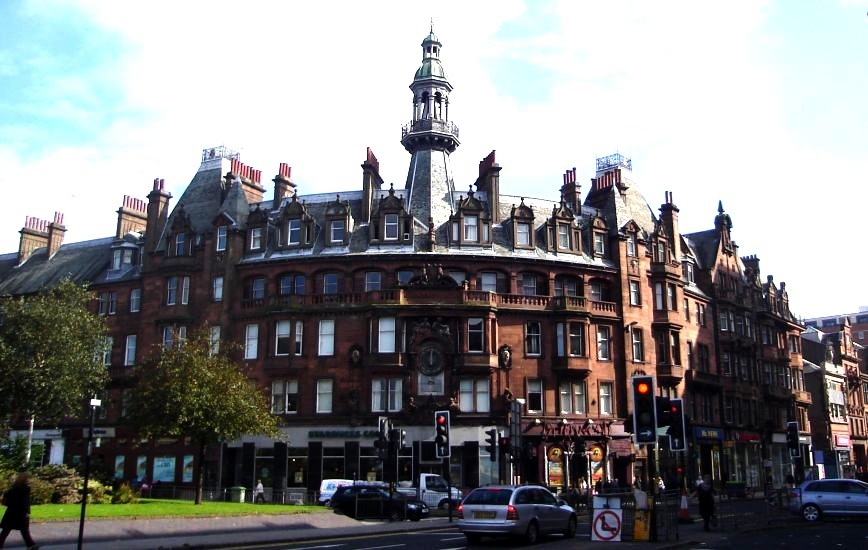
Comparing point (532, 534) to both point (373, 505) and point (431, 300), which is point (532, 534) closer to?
point (373, 505)

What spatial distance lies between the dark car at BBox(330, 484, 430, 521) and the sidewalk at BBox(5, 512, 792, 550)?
1680 millimetres

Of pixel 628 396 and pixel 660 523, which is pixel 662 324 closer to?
pixel 628 396

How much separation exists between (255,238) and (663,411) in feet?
129

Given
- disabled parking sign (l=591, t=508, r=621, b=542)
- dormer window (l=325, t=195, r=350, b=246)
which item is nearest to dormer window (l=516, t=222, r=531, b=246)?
dormer window (l=325, t=195, r=350, b=246)

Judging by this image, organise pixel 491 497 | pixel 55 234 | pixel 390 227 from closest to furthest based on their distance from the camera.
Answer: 1. pixel 491 497
2. pixel 390 227
3. pixel 55 234

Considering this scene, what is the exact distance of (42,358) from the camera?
44.7 meters

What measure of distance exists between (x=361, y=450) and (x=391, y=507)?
16700 mm

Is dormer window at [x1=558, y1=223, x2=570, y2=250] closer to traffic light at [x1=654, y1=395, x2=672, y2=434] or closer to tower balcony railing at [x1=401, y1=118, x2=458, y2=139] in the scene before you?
tower balcony railing at [x1=401, y1=118, x2=458, y2=139]

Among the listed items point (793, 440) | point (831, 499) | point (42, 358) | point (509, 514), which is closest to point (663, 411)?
point (509, 514)

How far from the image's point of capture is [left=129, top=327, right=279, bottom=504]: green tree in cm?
3581

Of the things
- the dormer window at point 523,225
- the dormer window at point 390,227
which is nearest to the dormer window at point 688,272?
the dormer window at point 523,225

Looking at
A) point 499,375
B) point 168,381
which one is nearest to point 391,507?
point 168,381

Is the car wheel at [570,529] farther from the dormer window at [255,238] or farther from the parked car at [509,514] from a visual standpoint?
the dormer window at [255,238]

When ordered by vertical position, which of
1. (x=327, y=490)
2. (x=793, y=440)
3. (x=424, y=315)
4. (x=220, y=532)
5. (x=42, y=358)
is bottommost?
(x=220, y=532)
